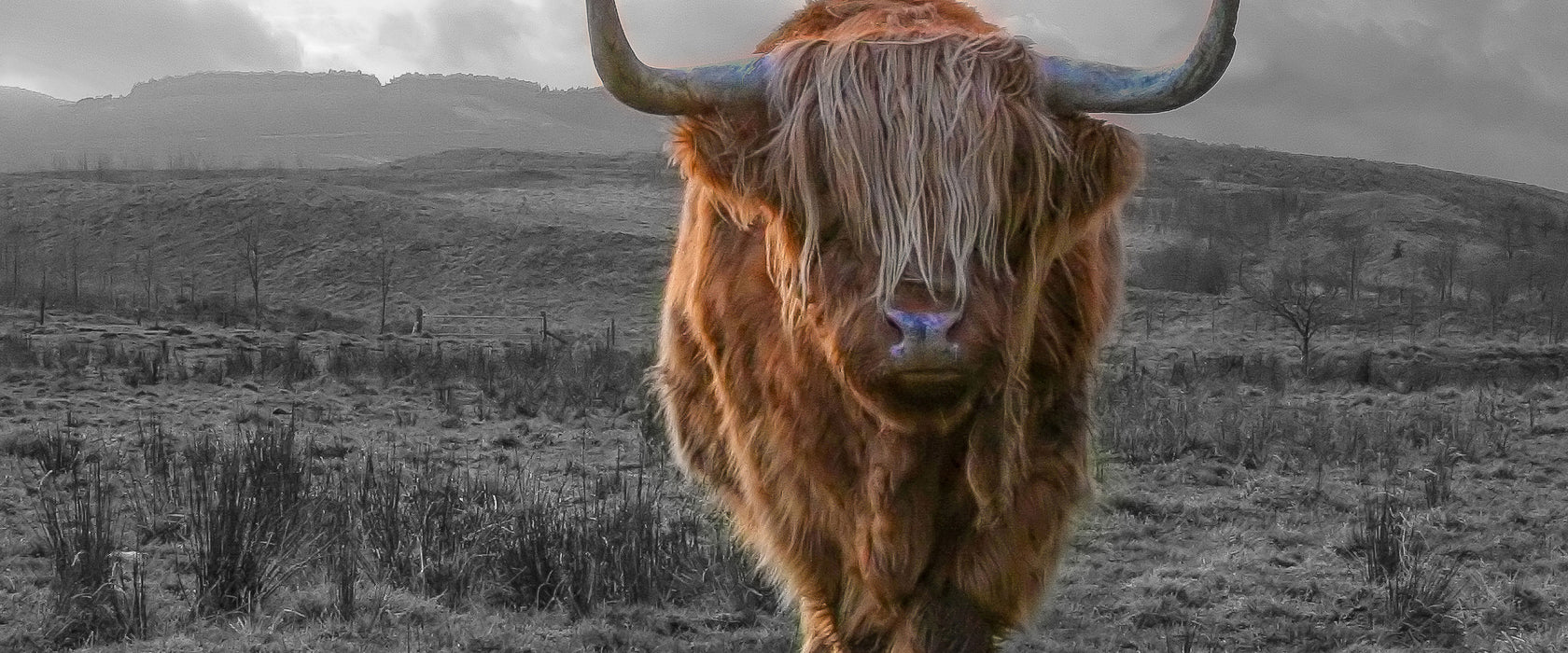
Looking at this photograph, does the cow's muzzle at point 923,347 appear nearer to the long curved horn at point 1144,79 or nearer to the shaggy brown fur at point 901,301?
the shaggy brown fur at point 901,301

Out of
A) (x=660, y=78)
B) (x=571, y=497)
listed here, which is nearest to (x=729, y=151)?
(x=660, y=78)

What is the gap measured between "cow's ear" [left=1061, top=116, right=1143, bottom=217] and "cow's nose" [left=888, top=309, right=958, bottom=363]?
59cm

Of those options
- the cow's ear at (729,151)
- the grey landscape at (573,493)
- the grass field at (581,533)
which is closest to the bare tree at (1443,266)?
the grey landscape at (573,493)

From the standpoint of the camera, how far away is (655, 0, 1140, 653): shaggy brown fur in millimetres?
2396

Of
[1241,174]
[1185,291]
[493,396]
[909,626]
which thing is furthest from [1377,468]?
[1241,174]

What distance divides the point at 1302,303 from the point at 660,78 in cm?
2189

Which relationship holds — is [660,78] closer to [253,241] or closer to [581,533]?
[581,533]

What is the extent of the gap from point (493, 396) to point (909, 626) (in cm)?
968

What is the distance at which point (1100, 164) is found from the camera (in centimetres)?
259

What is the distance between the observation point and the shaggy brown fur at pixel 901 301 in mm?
2396

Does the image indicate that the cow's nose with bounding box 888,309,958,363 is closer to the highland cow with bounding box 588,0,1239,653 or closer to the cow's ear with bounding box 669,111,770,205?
the highland cow with bounding box 588,0,1239,653

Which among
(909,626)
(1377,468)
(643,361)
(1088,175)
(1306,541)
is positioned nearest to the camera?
(1088,175)

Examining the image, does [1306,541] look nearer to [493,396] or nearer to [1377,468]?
[1377,468]

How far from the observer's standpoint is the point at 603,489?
707 centimetres
